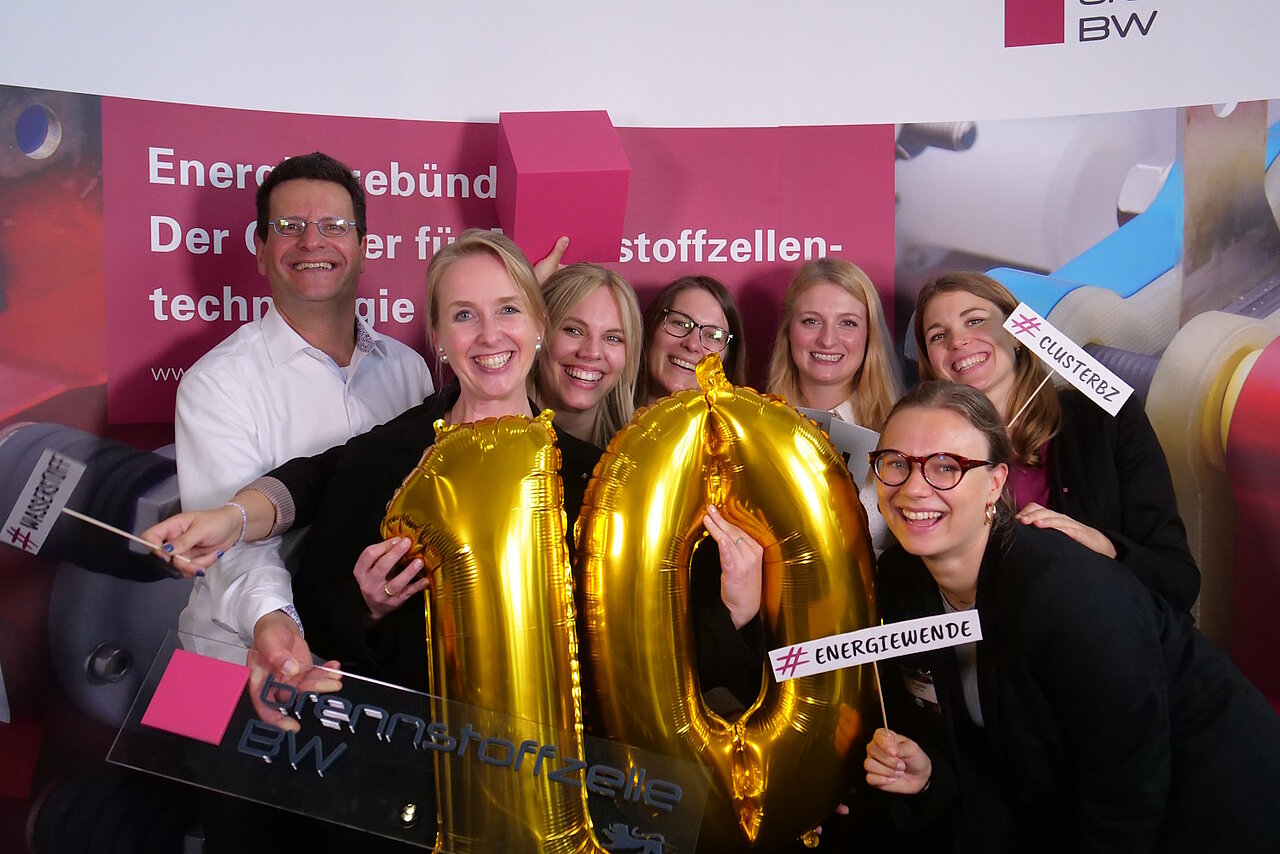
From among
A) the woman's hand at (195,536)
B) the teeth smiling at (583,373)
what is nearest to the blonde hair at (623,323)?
the teeth smiling at (583,373)

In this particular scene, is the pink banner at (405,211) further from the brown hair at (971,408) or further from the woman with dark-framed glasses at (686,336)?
the brown hair at (971,408)

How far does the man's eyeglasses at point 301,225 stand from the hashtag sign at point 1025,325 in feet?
5.36

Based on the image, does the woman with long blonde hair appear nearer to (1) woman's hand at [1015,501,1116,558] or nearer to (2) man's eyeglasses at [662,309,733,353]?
(1) woman's hand at [1015,501,1116,558]

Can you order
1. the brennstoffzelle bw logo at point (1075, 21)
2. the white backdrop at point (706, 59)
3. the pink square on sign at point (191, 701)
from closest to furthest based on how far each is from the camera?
the pink square on sign at point (191, 701) < the white backdrop at point (706, 59) < the brennstoffzelle bw logo at point (1075, 21)

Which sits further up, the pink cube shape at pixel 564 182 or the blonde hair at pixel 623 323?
the pink cube shape at pixel 564 182

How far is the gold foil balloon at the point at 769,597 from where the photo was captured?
186cm

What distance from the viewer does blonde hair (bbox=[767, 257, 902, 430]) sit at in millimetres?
2760

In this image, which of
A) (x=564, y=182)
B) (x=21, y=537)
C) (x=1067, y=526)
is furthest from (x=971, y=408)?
(x=21, y=537)

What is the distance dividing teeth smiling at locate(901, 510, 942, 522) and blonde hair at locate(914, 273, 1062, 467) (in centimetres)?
62

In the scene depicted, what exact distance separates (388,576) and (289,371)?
2.85ft

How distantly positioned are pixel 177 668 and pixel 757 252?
6.63 ft

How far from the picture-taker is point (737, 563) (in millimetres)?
1950

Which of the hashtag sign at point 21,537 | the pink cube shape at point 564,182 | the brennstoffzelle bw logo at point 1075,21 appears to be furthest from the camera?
the brennstoffzelle bw logo at point 1075,21

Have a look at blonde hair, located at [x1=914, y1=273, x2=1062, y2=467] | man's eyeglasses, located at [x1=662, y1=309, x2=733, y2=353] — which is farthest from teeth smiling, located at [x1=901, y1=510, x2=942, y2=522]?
man's eyeglasses, located at [x1=662, y1=309, x2=733, y2=353]
